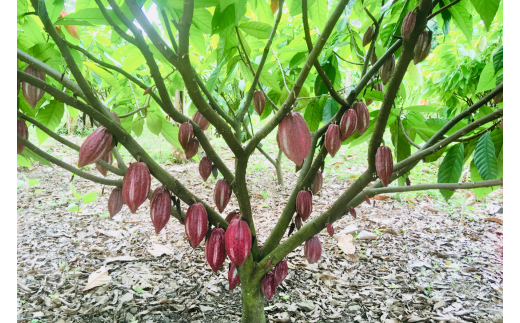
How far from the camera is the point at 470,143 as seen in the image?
3.11ft

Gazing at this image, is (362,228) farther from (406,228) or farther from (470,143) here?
(470,143)

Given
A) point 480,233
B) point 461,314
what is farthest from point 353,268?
point 480,233

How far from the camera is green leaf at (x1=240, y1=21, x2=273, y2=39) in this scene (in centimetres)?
87

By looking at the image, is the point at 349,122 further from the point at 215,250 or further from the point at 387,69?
the point at 215,250

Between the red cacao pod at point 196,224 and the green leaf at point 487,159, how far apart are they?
78 cm

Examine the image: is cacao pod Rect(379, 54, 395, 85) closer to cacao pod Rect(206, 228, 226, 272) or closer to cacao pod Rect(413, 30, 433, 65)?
cacao pod Rect(413, 30, 433, 65)

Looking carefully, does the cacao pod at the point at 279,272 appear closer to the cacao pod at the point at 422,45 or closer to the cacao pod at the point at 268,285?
the cacao pod at the point at 268,285

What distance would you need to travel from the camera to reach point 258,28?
879 millimetres

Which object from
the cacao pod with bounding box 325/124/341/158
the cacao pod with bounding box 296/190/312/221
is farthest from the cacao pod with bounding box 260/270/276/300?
the cacao pod with bounding box 325/124/341/158

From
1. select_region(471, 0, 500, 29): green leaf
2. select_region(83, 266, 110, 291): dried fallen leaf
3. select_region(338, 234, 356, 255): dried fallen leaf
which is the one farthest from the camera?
select_region(338, 234, 356, 255): dried fallen leaf

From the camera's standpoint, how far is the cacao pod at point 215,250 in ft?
3.01

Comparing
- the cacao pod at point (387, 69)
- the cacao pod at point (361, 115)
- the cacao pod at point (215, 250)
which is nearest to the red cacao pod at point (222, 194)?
the cacao pod at point (215, 250)

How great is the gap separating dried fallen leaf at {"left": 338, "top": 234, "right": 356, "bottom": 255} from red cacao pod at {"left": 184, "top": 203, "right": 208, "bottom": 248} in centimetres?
144

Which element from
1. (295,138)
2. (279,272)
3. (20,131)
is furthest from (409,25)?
(20,131)
